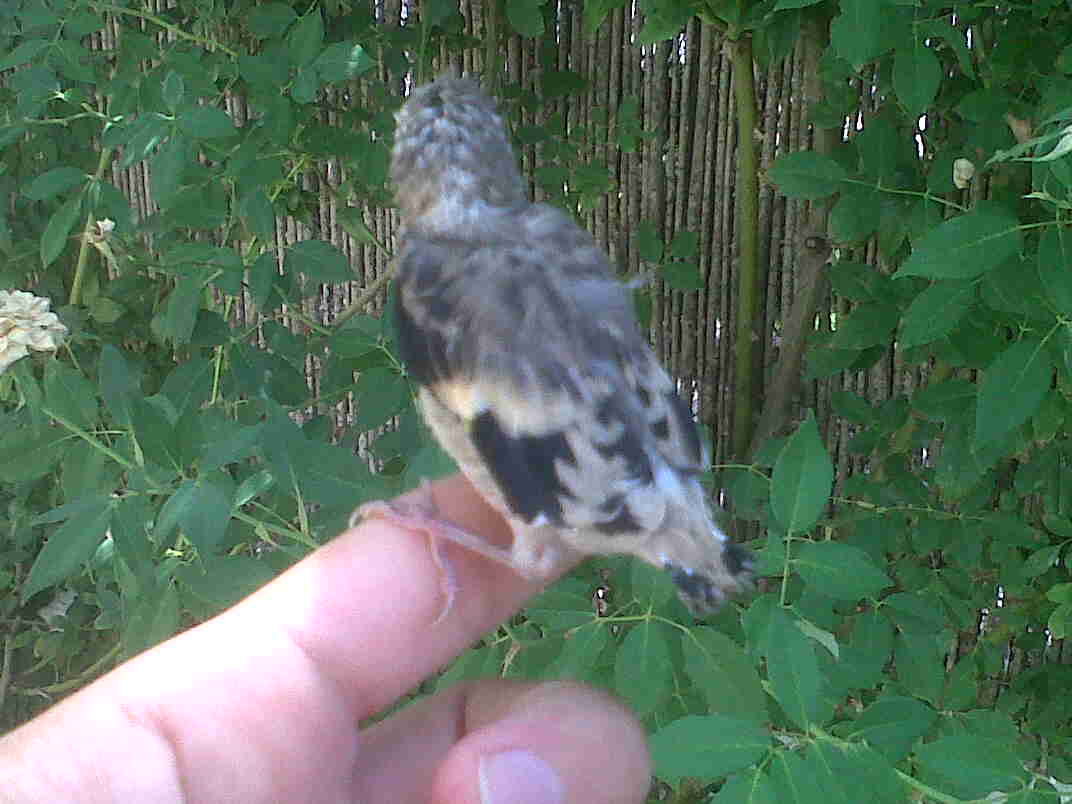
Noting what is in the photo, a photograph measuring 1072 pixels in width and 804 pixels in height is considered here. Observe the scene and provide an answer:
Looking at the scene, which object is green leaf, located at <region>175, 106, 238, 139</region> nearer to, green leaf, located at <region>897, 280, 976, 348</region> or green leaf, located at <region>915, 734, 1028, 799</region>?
green leaf, located at <region>897, 280, 976, 348</region>

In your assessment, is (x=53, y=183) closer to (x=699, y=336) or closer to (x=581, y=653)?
(x=581, y=653)

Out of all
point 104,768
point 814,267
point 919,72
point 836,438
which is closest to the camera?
point 104,768

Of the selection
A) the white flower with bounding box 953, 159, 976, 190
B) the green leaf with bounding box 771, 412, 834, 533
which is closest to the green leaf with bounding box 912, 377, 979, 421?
the white flower with bounding box 953, 159, 976, 190

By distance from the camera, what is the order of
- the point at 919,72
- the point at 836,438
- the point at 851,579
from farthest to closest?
1. the point at 836,438
2. the point at 919,72
3. the point at 851,579

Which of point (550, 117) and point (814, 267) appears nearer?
point (814, 267)

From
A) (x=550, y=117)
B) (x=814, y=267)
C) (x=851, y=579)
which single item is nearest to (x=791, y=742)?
(x=851, y=579)

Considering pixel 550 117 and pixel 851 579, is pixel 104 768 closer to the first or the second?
pixel 851 579

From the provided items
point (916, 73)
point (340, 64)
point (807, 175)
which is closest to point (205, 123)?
point (340, 64)
